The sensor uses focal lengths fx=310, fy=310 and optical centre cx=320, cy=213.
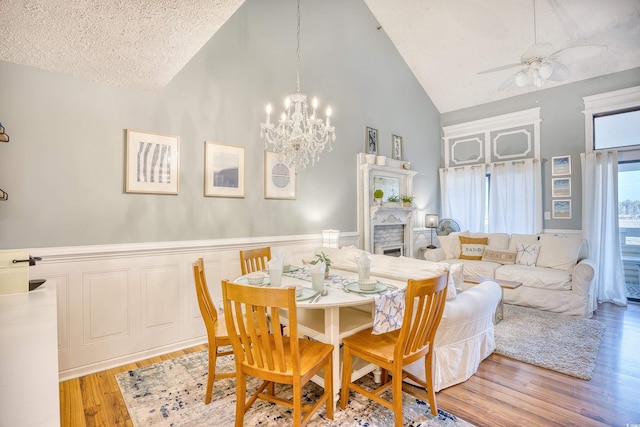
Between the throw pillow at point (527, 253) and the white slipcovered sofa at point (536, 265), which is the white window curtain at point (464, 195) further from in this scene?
the throw pillow at point (527, 253)

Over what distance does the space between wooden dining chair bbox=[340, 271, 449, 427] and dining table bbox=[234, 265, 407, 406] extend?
0.08m

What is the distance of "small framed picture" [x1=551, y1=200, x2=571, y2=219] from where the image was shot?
5.04m

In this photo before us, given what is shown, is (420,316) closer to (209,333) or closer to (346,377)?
(346,377)

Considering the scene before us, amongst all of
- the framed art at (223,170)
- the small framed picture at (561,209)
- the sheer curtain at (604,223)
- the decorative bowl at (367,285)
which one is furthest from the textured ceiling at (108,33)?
the small framed picture at (561,209)

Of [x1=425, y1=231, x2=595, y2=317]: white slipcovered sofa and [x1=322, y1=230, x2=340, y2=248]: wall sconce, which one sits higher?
[x1=322, y1=230, x2=340, y2=248]: wall sconce

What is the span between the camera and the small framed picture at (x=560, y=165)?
5.04 meters

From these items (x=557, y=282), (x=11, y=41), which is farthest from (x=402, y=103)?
(x=11, y=41)

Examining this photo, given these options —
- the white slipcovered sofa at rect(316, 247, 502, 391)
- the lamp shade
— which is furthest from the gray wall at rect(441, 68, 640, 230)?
the white slipcovered sofa at rect(316, 247, 502, 391)

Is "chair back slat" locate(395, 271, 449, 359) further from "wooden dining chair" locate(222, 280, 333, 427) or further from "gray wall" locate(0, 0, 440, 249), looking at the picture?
"gray wall" locate(0, 0, 440, 249)

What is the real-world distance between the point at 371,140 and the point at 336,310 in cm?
383

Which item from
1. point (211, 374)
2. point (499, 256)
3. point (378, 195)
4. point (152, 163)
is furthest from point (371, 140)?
point (211, 374)

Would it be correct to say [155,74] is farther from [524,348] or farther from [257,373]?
[524,348]

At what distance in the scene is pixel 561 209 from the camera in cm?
510

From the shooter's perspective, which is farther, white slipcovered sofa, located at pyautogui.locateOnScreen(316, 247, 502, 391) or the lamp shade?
the lamp shade
